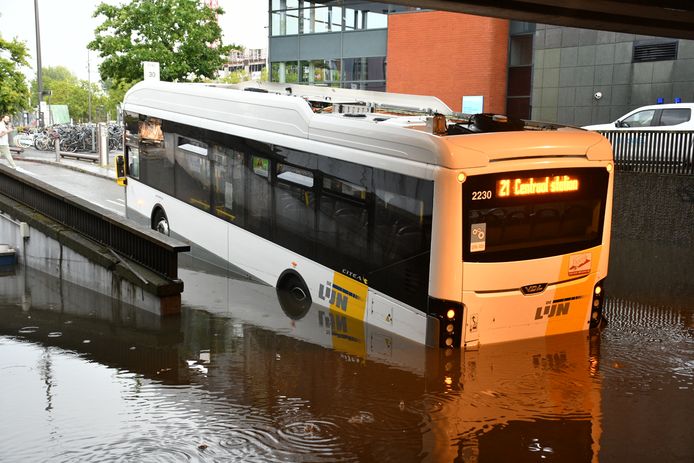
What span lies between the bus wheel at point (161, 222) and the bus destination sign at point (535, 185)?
8.20m

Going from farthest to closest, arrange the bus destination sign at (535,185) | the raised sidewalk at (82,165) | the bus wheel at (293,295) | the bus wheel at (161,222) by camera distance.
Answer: the raised sidewalk at (82,165) → the bus wheel at (161,222) → the bus wheel at (293,295) → the bus destination sign at (535,185)

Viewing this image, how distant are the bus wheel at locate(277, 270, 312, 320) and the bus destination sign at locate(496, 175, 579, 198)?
11.4 ft

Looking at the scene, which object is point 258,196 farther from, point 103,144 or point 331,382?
point 103,144

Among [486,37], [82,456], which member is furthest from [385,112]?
A: [486,37]

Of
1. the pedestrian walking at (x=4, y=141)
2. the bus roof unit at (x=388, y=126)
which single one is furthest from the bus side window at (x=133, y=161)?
the pedestrian walking at (x=4, y=141)

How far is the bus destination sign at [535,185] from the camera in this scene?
8531mm

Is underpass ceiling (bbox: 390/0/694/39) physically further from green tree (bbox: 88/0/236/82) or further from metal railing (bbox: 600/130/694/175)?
green tree (bbox: 88/0/236/82)

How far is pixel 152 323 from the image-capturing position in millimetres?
11039

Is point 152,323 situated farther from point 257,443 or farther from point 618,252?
point 618,252

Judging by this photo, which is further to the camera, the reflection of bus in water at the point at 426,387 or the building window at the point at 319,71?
the building window at the point at 319,71

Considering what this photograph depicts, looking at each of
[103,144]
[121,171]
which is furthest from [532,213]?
[103,144]

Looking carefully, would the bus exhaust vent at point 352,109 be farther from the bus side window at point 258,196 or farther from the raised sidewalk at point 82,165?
the raised sidewalk at point 82,165

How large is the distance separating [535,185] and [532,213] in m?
0.33

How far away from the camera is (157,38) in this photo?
32531 millimetres
